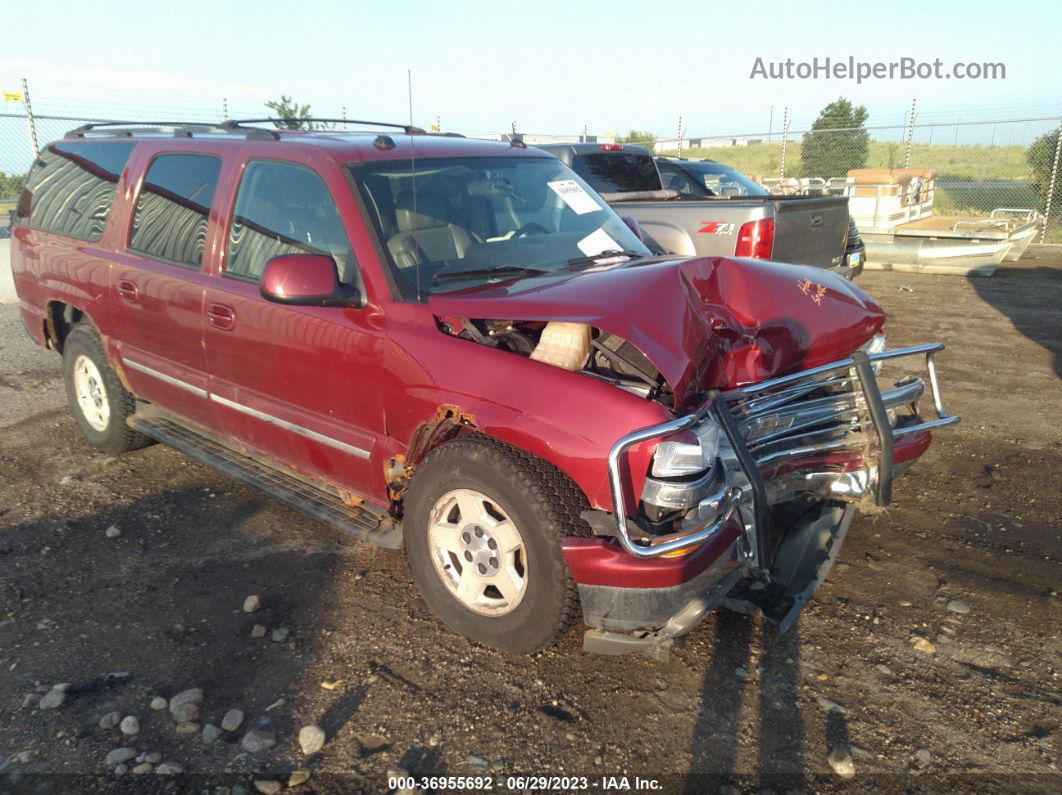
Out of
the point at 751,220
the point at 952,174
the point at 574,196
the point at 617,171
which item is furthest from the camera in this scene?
the point at 952,174

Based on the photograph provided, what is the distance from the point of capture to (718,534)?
279cm

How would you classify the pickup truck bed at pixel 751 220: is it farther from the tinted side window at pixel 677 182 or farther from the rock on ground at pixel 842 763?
the rock on ground at pixel 842 763

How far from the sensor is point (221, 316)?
400cm

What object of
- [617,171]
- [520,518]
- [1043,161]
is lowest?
[520,518]

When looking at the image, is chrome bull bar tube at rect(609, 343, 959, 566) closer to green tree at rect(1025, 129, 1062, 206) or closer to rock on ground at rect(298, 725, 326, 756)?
rock on ground at rect(298, 725, 326, 756)

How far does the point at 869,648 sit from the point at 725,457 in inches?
40.1

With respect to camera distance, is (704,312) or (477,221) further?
(477,221)

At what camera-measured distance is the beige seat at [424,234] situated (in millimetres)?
3467

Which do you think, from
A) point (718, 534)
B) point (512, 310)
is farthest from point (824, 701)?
point (512, 310)

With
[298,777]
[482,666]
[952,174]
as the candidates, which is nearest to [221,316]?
[482,666]

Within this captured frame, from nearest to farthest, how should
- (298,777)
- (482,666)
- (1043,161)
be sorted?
(298,777)
(482,666)
(1043,161)

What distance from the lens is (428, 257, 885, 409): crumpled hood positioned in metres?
2.74

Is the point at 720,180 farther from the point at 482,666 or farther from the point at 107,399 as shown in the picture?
the point at 482,666

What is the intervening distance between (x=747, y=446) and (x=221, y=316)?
2629 mm
